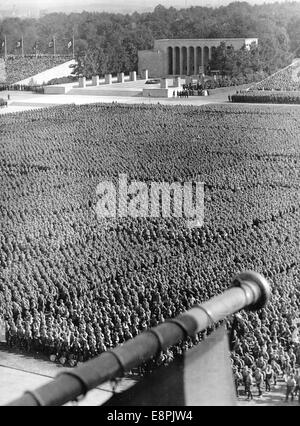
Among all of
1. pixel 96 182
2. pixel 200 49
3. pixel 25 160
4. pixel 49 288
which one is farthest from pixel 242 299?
pixel 200 49

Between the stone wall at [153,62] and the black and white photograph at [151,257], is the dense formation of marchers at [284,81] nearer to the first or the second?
the black and white photograph at [151,257]

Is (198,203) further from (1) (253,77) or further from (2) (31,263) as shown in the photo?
(1) (253,77)

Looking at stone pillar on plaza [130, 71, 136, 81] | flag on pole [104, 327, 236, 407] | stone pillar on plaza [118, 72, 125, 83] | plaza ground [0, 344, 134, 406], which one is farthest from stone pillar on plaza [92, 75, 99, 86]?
flag on pole [104, 327, 236, 407]

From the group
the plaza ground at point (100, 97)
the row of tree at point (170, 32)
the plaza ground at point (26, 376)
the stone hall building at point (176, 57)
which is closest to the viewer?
the plaza ground at point (26, 376)

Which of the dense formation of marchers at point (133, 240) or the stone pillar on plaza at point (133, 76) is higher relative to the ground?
the stone pillar on plaza at point (133, 76)

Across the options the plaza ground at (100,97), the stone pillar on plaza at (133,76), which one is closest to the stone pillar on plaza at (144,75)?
the stone pillar on plaza at (133,76)
